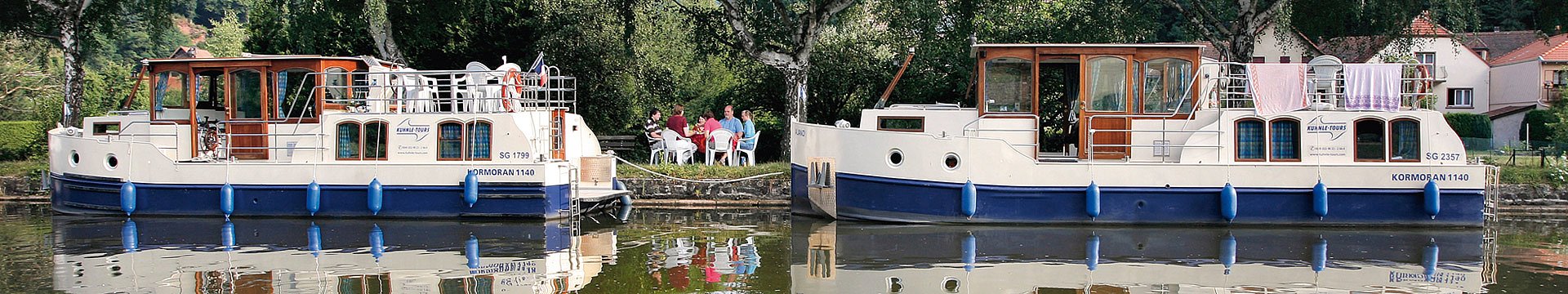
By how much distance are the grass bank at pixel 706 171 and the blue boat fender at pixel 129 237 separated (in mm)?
6607

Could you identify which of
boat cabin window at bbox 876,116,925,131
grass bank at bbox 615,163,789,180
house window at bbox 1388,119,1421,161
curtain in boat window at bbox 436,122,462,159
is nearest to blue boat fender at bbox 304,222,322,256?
curtain in boat window at bbox 436,122,462,159

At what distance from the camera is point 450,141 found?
55.6 feet

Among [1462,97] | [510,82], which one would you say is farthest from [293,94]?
[1462,97]

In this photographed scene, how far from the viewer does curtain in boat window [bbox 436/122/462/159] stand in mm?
16906

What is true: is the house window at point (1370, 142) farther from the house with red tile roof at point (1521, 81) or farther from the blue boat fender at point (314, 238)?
the house with red tile roof at point (1521, 81)

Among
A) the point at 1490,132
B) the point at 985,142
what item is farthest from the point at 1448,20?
the point at 1490,132

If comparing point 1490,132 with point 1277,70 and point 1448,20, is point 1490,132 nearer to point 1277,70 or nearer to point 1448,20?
point 1448,20

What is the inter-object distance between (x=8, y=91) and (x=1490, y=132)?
41157 millimetres

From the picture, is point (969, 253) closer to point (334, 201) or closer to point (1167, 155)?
point (1167, 155)

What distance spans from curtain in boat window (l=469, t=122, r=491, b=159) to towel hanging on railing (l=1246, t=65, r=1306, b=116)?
9.18 m

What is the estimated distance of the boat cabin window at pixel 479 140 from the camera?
16859mm

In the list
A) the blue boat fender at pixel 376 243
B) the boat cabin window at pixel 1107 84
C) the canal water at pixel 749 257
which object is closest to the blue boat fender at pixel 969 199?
the canal water at pixel 749 257

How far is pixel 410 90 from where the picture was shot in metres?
17.9

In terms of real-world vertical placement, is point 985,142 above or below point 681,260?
above
